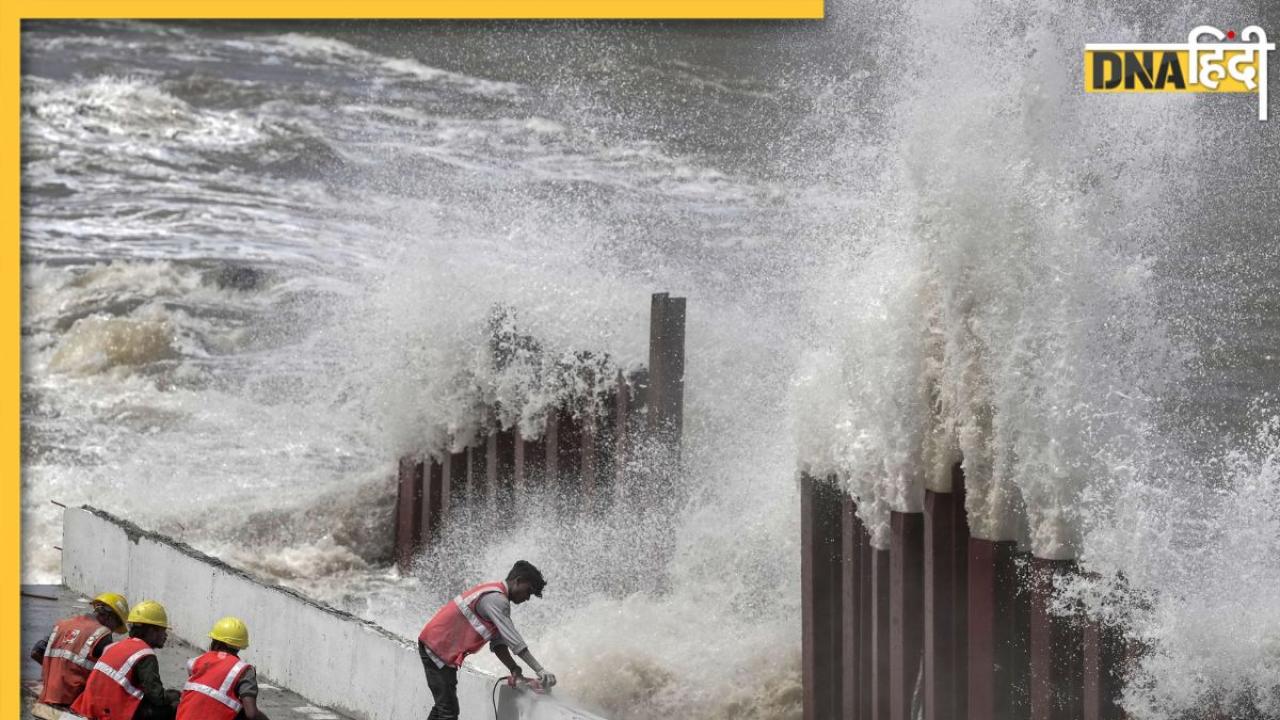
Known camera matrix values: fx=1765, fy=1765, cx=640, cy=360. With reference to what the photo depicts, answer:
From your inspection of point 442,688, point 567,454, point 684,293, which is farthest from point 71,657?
point 684,293

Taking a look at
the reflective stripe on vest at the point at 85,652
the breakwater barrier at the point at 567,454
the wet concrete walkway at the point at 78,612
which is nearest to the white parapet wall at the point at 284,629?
the wet concrete walkway at the point at 78,612

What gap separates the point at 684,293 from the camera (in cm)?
1772

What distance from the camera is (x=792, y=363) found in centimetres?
1148

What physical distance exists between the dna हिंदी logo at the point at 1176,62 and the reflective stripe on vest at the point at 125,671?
26.4ft

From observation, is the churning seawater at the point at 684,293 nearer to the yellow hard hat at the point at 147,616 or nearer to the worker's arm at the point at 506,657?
the worker's arm at the point at 506,657

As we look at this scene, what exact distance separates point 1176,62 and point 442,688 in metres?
7.66

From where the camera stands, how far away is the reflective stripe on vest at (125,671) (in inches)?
222

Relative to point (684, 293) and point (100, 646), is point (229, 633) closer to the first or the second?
point (100, 646)

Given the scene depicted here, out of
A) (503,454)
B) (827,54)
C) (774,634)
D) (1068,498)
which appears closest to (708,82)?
(827,54)

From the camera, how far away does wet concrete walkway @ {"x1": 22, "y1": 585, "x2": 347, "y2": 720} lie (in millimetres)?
7291

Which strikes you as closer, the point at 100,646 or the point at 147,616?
the point at 147,616

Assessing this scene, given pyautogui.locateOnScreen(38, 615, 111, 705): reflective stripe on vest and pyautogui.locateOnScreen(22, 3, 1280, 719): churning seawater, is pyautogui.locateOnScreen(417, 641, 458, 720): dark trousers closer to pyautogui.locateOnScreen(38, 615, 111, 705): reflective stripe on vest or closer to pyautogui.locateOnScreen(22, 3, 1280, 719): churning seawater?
pyautogui.locateOnScreen(38, 615, 111, 705): reflective stripe on vest

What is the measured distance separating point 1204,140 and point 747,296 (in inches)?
200

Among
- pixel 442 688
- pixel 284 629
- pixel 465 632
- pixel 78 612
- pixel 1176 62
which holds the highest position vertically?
pixel 1176 62
